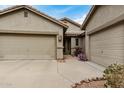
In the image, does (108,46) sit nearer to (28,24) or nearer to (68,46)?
(28,24)

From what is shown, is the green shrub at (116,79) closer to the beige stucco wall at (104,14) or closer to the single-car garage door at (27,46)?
the beige stucco wall at (104,14)

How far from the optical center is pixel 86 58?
13789 millimetres

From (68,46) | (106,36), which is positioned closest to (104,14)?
(106,36)

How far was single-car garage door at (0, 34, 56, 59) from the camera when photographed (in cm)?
1372

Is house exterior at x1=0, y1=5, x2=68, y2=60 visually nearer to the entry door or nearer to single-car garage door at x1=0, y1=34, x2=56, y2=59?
single-car garage door at x1=0, y1=34, x2=56, y2=59

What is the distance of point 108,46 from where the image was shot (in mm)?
9219

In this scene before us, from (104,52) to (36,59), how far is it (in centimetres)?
661

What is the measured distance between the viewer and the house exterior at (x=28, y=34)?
45.0 feet

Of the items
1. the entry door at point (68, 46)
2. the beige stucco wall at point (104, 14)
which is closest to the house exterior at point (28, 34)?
the beige stucco wall at point (104, 14)

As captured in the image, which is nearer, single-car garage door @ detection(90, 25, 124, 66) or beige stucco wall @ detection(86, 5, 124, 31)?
single-car garage door @ detection(90, 25, 124, 66)

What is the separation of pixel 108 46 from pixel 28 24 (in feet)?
25.6

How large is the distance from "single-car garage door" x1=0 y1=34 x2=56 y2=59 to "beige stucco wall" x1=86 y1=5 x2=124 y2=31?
4.15m

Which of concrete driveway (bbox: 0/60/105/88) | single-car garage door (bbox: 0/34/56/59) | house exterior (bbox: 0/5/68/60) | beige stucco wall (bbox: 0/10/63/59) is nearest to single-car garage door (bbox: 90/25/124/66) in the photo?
concrete driveway (bbox: 0/60/105/88)
